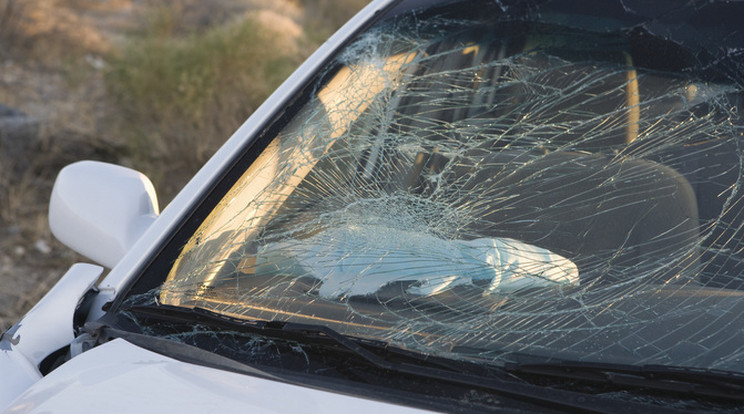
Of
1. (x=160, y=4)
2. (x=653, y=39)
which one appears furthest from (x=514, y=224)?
(x=160, y=4)

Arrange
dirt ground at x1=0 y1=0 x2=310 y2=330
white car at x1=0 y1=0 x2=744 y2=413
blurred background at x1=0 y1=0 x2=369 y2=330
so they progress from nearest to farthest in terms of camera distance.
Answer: white car at x1=0 y1=0 x2=744 y2=413 → dirt ground at x1=0 y1=0 x2=310 y2=330 → blurred background at x1=0 y1=0 x2=369 y2=330

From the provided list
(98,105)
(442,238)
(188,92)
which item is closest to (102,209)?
(442,238)

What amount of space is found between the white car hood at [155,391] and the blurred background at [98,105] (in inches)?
95.4

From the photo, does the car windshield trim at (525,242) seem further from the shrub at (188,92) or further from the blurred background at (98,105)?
the shrub at (188,92)

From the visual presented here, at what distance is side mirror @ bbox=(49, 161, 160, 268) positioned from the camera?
5.31 feet

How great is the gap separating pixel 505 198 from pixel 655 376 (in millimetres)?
489

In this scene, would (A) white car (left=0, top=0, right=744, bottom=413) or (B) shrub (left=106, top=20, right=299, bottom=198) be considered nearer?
(A) white car (left=0, top=0, right=744, bottom=413)

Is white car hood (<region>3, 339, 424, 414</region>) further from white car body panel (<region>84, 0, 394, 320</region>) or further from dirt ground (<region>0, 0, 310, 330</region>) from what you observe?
dirt ground (<region>0, 0, 310, 330</region>)

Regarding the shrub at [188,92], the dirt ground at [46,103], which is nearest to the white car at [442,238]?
the dirt ground at [46,103]

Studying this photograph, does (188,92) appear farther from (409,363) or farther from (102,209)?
(409,363)

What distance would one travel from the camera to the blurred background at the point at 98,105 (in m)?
4.33

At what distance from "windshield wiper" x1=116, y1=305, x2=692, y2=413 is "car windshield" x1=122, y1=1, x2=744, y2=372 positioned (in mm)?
39

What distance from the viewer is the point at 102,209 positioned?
1.63m

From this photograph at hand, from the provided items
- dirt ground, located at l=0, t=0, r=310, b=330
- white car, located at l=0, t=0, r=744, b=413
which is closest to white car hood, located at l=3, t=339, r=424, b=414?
white car, located at l=0, t=0, r=744, b=413
